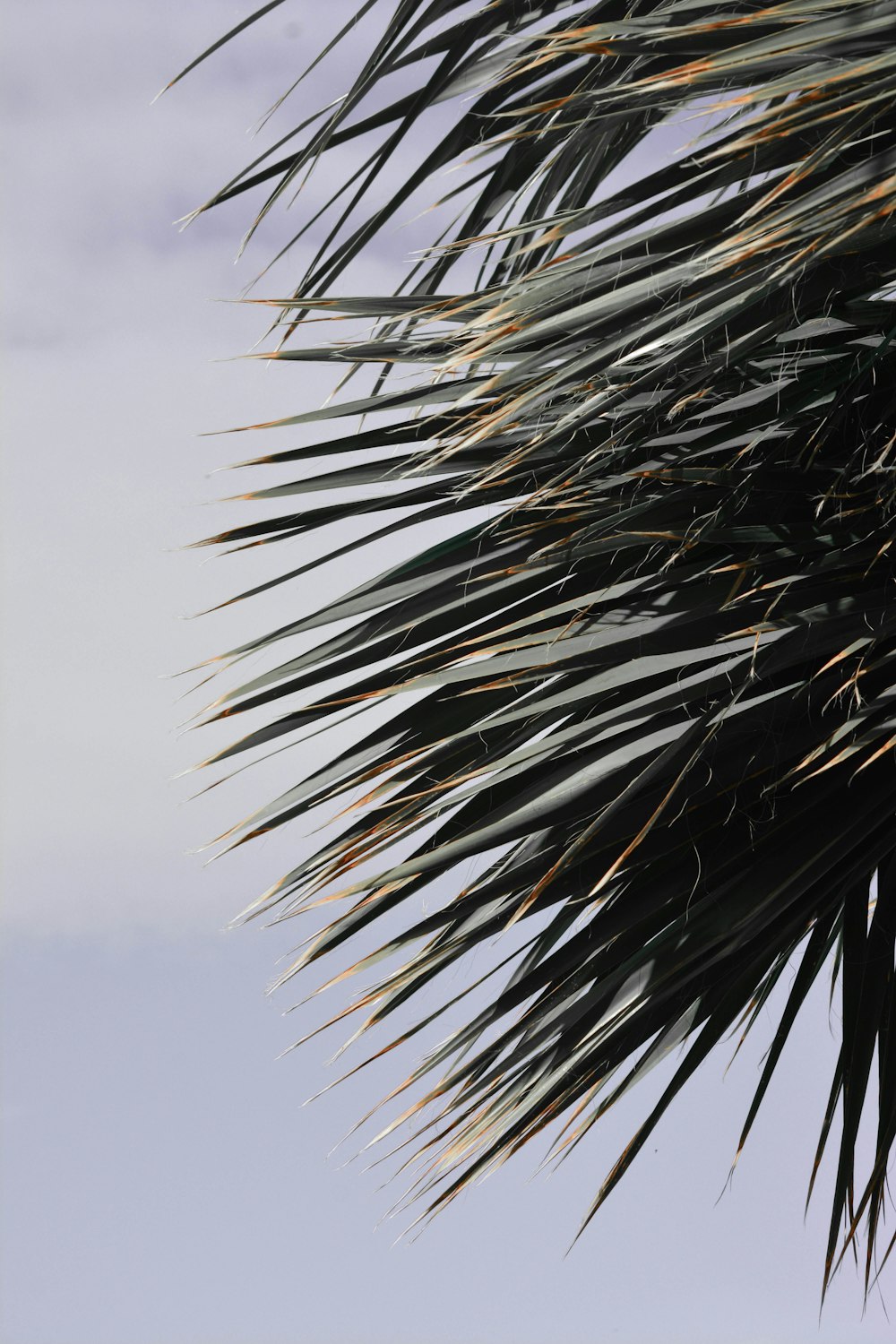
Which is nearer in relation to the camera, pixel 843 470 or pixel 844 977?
pixel 843 470

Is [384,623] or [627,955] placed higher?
[384,623]

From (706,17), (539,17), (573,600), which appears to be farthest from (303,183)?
(573,600)

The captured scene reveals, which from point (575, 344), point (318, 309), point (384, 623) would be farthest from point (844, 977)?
point (318, 309)

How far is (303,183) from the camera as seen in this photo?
1798 mm

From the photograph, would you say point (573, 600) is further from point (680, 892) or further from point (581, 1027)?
point (581, 1027)

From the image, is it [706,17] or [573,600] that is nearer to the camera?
[706,17]

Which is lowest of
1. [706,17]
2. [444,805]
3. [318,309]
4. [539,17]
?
[444,805]

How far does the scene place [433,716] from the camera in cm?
164

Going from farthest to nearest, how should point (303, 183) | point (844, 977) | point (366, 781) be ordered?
point (844, 977) → point (303, 183) → point (366, 781)

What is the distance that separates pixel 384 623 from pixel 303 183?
65 cm

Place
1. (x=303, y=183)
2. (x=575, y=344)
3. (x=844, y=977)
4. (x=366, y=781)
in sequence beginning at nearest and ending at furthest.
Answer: (x=575, y=344)
(x=366, y=781)
(x=303, y=183)
(x=844, y=977)

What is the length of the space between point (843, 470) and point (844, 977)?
801 mm

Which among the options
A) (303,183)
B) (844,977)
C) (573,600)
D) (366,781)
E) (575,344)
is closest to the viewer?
(575,344)

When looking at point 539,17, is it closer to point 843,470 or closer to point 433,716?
point 843,470
